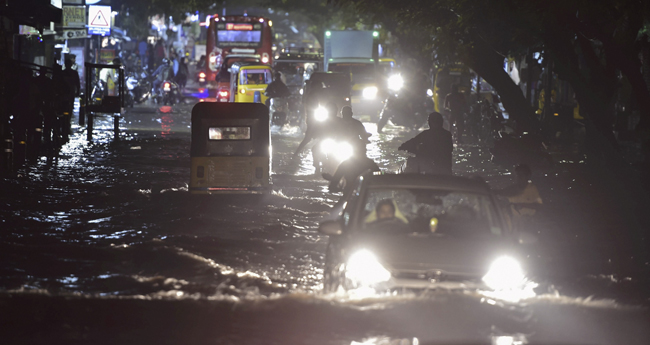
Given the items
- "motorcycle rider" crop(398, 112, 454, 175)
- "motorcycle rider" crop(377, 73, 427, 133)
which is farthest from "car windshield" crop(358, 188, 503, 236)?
→ "motorcycle rider" crop(377, 73, 427, 133)

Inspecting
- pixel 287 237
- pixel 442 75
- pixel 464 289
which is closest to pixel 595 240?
pixel 287 237

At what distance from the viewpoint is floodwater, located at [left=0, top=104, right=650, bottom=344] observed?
6672 millimetres

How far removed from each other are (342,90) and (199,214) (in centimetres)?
1779

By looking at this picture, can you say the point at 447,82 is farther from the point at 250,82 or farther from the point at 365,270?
the point at 365,270

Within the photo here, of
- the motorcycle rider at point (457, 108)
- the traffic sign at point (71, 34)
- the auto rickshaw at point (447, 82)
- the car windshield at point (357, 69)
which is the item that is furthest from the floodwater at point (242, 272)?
the traffic sign at point (71, 34)

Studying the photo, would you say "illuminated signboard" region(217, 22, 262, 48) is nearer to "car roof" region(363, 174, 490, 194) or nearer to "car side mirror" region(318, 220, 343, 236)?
"car roof" region(363, 174, 490, 194)

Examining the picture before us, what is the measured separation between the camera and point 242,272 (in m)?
9.32

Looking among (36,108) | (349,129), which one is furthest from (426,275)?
(36,108)

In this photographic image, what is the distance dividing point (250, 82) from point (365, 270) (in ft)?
87.8

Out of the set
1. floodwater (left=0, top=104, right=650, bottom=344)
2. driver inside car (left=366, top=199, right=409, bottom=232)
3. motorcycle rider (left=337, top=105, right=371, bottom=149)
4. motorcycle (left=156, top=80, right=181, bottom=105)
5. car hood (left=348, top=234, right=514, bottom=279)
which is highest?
motorcycle (left=156, top=80, right=181, bottom=105)

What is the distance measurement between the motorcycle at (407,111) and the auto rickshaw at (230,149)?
55.1ft

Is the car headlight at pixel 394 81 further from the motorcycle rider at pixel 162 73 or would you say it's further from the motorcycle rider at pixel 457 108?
the motorcycle rider at pixel 457 108

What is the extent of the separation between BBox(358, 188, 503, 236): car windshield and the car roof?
1.6 inches

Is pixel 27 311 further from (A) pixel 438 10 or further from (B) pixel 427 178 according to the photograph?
(A) pixel 438 10
